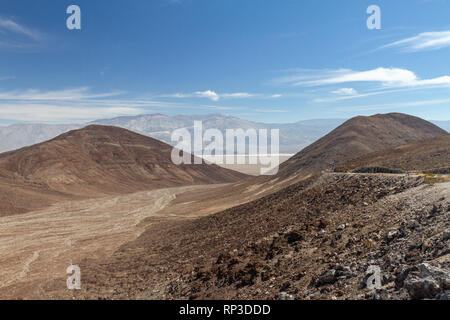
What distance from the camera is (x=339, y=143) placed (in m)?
60.5

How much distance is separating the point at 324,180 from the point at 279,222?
6.27 m

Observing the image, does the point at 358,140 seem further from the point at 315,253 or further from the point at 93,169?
the point at 93,169

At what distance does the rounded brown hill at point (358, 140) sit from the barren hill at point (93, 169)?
45.5 meters

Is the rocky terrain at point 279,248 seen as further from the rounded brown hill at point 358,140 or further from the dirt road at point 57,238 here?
the rounded brown hill at point 358,140

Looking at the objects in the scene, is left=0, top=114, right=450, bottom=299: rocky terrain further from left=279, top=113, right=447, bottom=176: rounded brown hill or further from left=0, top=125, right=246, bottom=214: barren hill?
left=0, top=125, right=246, bottom=214: barren hill

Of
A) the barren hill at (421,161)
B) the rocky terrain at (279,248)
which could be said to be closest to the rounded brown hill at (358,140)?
the barren hill at (421,161)

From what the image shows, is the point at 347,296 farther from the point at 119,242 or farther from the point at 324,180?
A: the point at 119,242

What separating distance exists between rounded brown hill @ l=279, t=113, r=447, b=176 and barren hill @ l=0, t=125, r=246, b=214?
45547 mm

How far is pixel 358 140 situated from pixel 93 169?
70664mm

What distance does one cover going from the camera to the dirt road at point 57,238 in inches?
774

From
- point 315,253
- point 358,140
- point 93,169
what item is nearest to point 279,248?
point 315,253

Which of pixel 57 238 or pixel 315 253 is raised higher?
pixel 315 253

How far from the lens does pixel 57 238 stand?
2938 centimetres
